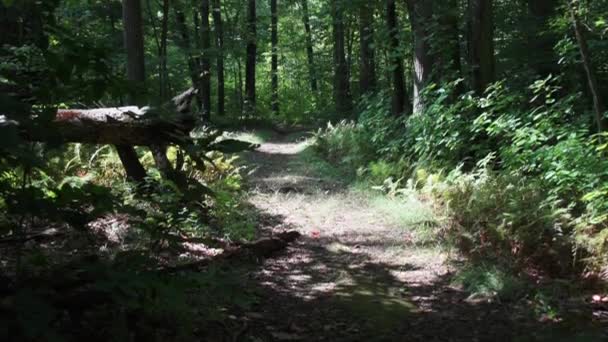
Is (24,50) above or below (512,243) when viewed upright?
above

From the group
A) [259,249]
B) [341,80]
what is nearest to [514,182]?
[259,249]

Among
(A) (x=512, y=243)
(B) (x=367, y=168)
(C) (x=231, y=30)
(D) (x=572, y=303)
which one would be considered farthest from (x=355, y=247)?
(C) (x=231, y=30)

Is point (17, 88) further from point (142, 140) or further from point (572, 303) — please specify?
point (572, 303)

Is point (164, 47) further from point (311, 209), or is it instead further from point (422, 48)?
point (311, 209)

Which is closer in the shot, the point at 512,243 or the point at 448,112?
the point at 512,243

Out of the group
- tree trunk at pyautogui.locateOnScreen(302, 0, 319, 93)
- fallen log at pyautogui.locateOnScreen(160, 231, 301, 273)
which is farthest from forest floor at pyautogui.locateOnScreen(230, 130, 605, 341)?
tree trunk at pyautogui.locateOnScreen(302, 0, 319, 93)

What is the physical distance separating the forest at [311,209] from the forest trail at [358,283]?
3 cm

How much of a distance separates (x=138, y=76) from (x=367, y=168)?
4794mm

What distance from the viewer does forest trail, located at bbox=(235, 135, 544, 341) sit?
167 inches

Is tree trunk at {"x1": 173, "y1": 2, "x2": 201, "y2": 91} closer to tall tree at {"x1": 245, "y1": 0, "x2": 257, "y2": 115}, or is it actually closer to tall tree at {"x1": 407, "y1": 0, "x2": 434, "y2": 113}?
tall tree at {"x1": 245, "y1": 0, "x2": 257, "y2": 115}

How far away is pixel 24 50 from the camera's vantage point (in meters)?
3.35

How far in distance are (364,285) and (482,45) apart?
16.8 ft

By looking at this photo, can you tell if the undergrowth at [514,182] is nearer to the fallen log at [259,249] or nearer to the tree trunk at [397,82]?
the fallen log at [259,249]

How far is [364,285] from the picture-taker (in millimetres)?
5426
